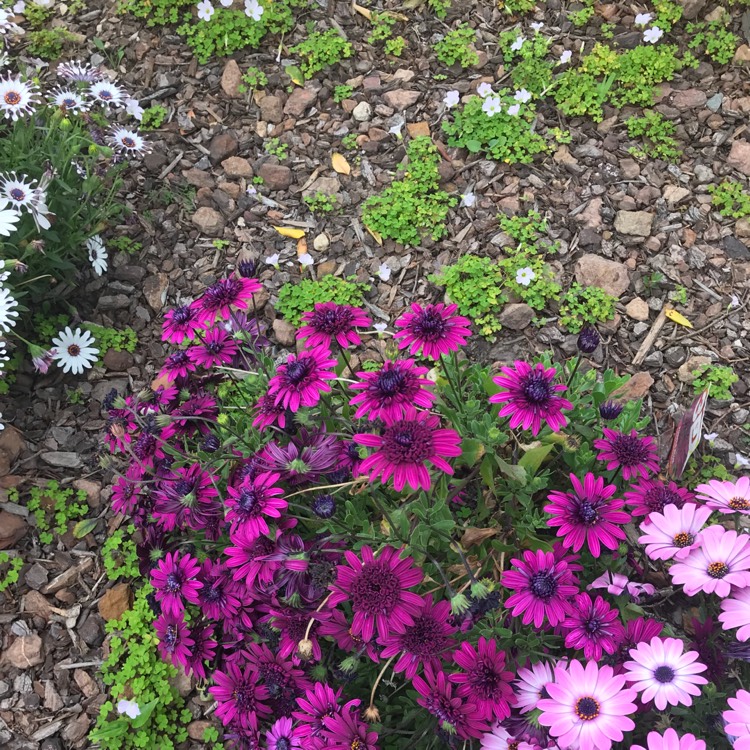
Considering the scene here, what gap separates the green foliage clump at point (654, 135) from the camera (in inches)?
145

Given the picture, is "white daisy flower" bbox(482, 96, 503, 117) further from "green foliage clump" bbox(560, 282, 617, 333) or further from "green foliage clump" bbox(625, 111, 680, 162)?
"green foliage clump" bbox(560, 282, 617, 333)

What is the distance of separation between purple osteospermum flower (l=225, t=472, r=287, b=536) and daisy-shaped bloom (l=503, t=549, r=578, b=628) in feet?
2.18

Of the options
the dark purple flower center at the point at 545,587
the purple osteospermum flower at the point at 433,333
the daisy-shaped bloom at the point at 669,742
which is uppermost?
the purple osteospermum flower at the point at 433,333

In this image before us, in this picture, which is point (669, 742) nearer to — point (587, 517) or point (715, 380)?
point (587, 517)

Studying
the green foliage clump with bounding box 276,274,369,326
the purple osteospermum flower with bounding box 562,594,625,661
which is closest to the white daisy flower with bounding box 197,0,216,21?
the green foliage clump with bounding box 276,274,369,326

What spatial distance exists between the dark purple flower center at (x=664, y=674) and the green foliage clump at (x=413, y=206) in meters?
2.32

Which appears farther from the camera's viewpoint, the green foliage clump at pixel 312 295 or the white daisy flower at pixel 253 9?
the white daisy flower at pixel 253 9

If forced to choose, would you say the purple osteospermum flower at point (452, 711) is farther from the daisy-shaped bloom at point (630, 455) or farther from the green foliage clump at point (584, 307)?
the green foliage clump at point (584, 307)

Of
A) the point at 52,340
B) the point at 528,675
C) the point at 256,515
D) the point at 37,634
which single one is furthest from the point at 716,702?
the point at 52,340

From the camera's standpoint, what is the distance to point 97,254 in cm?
332

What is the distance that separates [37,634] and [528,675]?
6.59 feet

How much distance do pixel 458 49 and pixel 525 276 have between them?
1.55 metres

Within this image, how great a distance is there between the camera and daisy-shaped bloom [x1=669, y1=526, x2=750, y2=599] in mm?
1815

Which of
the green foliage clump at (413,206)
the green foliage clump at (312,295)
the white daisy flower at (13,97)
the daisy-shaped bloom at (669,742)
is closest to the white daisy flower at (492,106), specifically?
the green foliage clump at (413,206)
